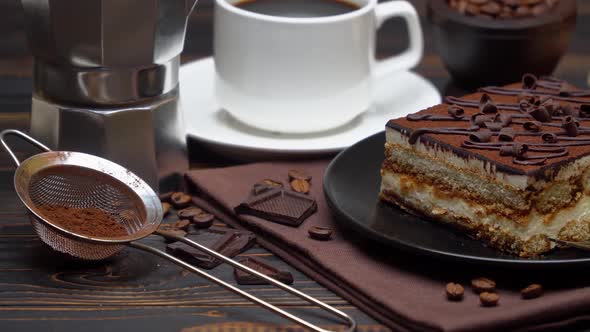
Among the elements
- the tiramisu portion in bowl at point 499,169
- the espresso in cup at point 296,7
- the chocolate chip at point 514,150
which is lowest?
the tiramisu portion in bowl at point 499,169

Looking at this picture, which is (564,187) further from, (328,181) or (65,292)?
(65,292)

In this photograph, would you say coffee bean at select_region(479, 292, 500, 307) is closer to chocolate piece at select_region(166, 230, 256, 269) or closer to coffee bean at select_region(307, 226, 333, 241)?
coffee bean at select_region(307, 226, 333, 241)

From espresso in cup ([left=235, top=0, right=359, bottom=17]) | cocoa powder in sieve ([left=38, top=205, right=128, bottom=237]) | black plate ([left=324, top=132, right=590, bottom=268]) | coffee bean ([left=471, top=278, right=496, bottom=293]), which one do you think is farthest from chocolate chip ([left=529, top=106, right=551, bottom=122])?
cocoa powder in sieve ([left=38, top=205, right=128, bottom=237])

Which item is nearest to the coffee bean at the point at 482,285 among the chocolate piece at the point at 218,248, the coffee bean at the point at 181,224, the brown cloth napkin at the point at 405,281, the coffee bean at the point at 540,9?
the brown cloth napkin at the point at 405,281

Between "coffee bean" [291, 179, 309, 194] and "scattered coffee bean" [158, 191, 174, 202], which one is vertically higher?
"coffee bean" [291, 179, 309, 194]

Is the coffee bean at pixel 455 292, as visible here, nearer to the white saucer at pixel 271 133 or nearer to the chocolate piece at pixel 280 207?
the chocolate piece at pixel 280 207

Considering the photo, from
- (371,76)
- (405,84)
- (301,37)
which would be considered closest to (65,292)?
(301,37)
